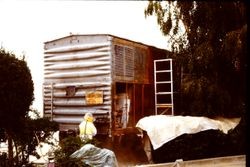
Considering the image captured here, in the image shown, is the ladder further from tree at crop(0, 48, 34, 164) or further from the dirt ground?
tree at crop(0, 48, 34, 164)

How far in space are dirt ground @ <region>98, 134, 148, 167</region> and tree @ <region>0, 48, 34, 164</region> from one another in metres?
4.53

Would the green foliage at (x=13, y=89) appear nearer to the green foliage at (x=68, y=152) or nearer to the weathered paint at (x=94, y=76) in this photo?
the green foliage at (x=68, y=152)

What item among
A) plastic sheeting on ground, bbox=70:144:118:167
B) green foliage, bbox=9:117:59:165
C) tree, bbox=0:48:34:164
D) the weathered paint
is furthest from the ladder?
tree, bbox=0:48:34:164

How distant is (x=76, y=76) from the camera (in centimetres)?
1507

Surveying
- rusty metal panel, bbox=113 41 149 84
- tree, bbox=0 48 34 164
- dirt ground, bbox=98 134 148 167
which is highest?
rusty metal panel, bbox=113 41 149 84

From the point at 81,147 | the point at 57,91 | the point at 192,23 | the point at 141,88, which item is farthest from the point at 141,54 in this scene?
the point at 81,147

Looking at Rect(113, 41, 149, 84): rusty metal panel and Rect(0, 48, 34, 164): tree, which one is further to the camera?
Rect(113, 41, 149, 84): rusty metal panel

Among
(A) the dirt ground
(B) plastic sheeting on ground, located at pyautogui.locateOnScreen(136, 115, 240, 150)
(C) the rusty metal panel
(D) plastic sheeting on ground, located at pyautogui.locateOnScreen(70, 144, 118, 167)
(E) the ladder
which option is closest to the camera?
(D) plastic sheeting on ground, located at pyautogui.locateOnScreen(70, 144, 118, 167)

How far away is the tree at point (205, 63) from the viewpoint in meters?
14.2

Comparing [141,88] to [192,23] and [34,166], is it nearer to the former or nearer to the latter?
[192,23]

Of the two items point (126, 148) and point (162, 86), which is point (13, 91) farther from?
point (162, 86)

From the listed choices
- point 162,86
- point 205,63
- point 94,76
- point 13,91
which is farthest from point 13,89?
point 162,86

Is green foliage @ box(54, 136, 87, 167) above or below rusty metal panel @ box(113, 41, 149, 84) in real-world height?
below

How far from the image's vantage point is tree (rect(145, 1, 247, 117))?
14172 mm
